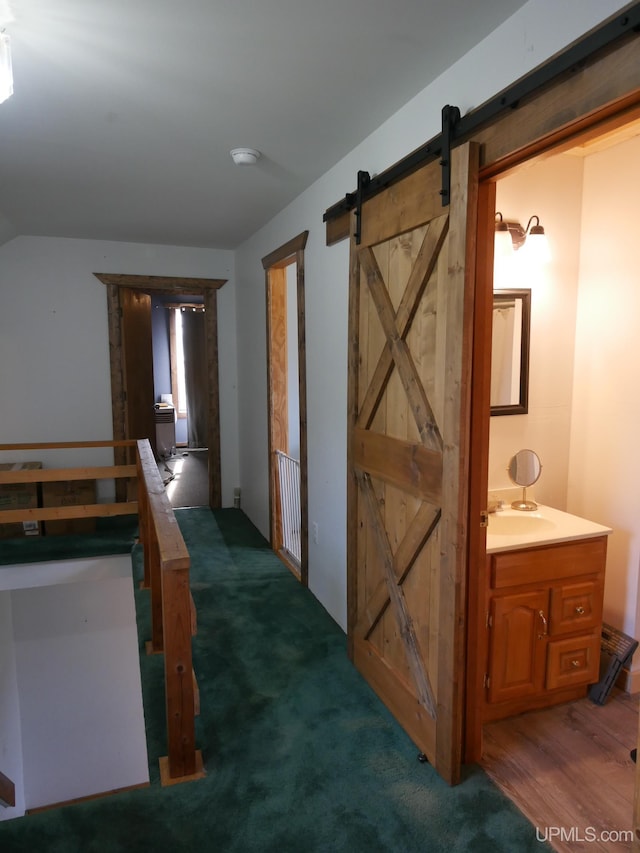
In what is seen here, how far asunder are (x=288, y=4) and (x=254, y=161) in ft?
4.20

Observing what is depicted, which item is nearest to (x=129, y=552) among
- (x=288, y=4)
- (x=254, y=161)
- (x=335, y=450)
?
(x=335, y=450)

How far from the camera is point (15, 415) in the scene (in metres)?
4.78

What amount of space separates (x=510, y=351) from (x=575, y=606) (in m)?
1.20

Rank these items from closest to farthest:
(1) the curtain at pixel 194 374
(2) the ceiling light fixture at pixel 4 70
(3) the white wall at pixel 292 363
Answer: (2) the ceiling light fixture at pixel 4 70 → (3) the white wall at pixel 292 363 → (1) the curtain at pixel 194 374

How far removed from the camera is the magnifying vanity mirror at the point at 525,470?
8.90ft

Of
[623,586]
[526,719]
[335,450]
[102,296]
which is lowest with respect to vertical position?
[526,719]

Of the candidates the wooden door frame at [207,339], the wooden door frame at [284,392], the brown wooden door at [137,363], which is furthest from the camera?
the brown wooden door at [137,363]

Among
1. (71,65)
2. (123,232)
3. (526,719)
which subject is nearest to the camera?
(71,65)

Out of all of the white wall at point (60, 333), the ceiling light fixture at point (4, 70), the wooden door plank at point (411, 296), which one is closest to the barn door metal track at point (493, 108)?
the wooden door plank at point (411, 296)

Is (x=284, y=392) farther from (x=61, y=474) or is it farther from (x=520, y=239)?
(x=520, y=239)

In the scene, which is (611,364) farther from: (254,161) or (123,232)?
(123,232)

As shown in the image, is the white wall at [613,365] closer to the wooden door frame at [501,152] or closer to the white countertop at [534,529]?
the white countertop at [534,529]

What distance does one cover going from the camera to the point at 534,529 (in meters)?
2.46

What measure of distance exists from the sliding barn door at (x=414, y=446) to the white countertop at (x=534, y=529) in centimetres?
37
